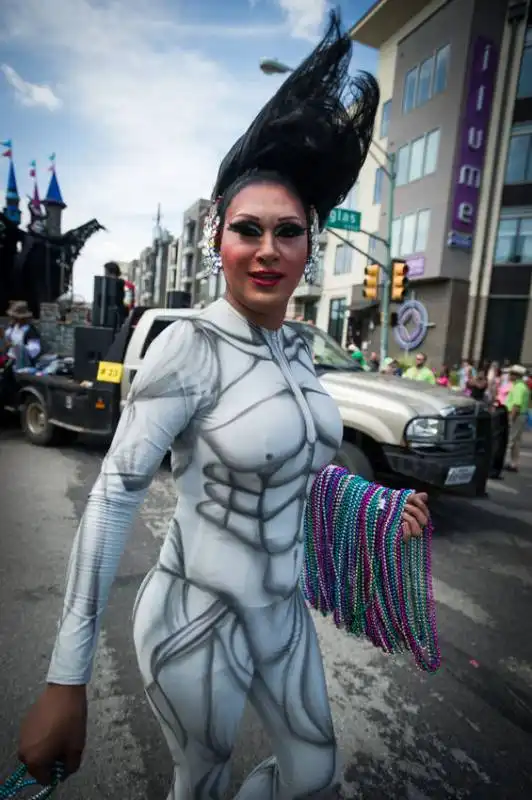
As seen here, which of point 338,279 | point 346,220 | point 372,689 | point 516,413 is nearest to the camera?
point 372,689

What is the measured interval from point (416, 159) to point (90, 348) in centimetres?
2104

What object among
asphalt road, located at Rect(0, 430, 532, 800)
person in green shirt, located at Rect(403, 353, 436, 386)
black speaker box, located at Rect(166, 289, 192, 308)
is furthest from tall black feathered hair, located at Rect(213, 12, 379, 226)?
person in green shirt, located at Rect(403, 353, 436, 386)

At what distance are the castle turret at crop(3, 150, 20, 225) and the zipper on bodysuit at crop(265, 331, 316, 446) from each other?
970 inches

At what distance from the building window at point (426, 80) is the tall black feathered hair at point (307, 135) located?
79.5 ft

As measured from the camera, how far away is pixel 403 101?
23.5m

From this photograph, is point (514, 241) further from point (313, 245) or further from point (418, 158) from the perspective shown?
point (313, 245)

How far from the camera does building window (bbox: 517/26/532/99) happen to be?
19531 millimetres

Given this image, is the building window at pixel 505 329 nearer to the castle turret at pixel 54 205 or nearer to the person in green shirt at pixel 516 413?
the person in green shirt at pixel 516 413

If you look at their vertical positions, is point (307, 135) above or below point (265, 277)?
above

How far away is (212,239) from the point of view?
1.49m

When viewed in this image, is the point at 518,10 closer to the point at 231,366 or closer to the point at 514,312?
the point at 514,312

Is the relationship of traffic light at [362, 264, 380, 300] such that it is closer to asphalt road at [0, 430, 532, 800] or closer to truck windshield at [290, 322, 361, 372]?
truck windshield at [290, 322, 361, 372]

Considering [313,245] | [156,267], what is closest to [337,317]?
[313,245]

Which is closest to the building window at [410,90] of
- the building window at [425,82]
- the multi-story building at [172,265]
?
the building window at [425,82]
